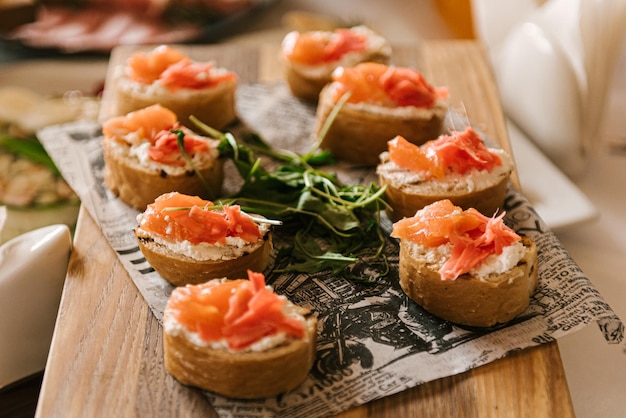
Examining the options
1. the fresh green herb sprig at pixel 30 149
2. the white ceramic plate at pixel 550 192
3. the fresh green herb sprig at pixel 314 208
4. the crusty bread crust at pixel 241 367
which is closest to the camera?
the crusty bread crust at pixel 241 367

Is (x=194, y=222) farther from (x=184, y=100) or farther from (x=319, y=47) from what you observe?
(x=319, y=47)

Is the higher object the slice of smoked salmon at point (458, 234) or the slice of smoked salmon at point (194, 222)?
the slice of smoked salmon at point (458, 234)

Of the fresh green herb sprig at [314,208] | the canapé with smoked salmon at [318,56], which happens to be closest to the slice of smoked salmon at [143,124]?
the fresh green herb sprig at [314,208]

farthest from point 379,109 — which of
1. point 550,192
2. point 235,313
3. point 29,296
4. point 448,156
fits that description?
point 29,296

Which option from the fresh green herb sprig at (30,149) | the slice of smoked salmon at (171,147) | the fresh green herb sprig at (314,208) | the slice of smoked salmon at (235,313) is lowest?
the fresh green herb sprig at (30,149)

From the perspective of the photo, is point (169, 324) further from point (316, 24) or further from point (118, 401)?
point (316, 24)

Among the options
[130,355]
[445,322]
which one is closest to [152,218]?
[130,355]

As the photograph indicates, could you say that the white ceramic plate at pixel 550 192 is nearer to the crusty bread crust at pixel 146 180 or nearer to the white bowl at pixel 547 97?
the white bowl at pixel 547 97

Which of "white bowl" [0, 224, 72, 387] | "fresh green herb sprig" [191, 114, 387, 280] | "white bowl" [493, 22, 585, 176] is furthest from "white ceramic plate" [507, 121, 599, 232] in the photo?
"white bowl" [0, 224, 72, 387]
